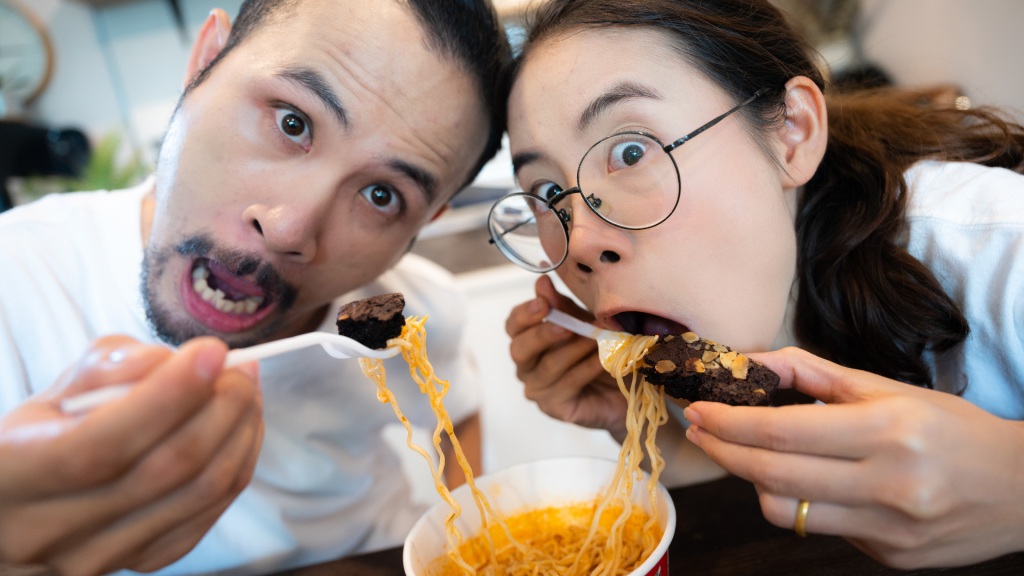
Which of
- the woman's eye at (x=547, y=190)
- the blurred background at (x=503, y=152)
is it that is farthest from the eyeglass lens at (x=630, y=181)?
the blurred background at (x=503, y=152)

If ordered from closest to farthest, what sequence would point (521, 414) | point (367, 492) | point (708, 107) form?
point (708, 107) → point (367, 492) → point (521, 414)

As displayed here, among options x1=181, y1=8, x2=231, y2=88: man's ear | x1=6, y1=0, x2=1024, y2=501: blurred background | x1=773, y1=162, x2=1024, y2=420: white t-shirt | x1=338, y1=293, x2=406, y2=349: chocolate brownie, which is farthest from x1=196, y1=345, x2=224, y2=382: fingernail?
x1=6, y1=0, x2=1024, y2=501: blurred background

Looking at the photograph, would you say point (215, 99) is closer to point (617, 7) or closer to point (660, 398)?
point (617, 7)

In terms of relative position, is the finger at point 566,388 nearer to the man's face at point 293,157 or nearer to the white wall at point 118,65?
the man's face at point 293,157

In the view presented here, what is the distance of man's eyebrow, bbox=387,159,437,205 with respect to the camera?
1341mm

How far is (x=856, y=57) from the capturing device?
12.7 feet

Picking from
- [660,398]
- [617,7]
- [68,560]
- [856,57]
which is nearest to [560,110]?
[617,7]

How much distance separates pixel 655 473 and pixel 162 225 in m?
1.29

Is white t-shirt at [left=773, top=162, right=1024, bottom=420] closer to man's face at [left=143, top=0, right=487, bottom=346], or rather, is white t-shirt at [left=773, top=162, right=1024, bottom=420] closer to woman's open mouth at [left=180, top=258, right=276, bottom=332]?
man's face at [left=143, top=0, right=487, bottom=346]

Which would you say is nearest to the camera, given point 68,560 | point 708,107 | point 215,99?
point 68,560

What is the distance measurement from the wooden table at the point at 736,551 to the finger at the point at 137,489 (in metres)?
0.57

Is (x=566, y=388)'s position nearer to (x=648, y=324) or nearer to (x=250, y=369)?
A: (x=648, y=324)

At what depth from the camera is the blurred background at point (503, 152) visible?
9.35ft

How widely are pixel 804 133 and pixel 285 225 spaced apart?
122 cm
